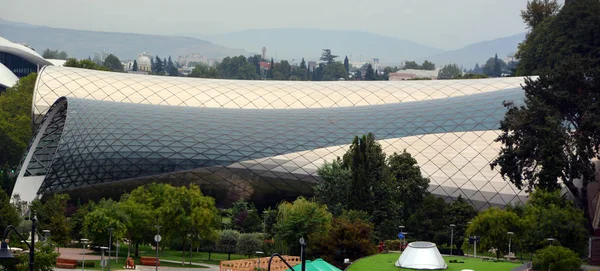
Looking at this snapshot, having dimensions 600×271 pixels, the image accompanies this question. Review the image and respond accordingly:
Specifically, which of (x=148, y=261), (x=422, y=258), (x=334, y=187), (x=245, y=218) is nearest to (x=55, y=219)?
(x=148, y=261)

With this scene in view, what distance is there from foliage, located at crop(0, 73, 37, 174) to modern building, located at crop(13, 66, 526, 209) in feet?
56.4

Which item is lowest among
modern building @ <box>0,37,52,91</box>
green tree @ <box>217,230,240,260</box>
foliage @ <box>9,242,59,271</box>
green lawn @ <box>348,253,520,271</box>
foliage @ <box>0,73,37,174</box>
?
green tree @ <box>217,230,240,260</box>

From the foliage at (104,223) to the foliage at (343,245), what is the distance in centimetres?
1204

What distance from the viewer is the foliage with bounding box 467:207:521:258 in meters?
70.1

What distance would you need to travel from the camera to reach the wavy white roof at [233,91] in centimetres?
11812

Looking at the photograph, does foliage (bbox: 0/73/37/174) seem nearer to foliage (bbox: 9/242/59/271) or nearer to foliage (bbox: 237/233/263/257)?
foliage (bbox: 237/233/263/257)

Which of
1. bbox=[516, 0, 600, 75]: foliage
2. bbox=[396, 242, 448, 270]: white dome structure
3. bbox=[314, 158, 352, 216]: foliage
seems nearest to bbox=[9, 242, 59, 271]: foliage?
bbox=[396, 242, 448, 270]: white dome structure

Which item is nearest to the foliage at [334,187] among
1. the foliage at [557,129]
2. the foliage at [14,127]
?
the foliage at [557,129]

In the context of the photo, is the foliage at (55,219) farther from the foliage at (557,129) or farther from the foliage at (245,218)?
the foliage at (557,129)

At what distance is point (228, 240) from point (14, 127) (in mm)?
54558

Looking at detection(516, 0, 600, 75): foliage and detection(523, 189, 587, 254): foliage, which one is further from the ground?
detection(516, 0, 600, 75): foliage

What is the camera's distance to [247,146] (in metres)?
92.5

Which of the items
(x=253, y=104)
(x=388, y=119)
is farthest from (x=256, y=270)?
(x=253, y=104)

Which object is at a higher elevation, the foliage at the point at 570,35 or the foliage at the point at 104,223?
the foliage at the point at 570,35
